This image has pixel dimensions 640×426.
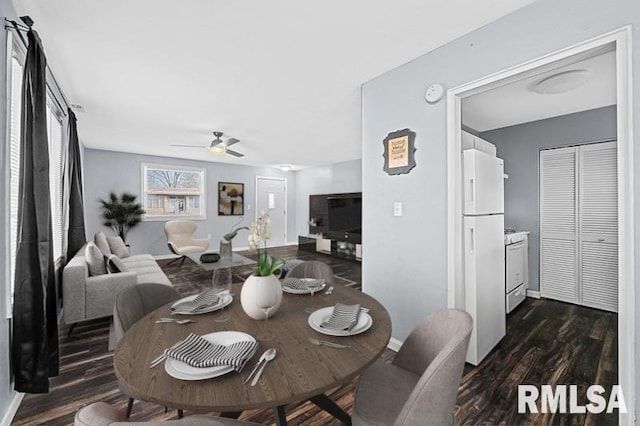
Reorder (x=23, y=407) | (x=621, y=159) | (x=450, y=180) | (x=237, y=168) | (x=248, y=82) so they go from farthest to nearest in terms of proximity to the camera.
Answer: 1. (x=237, y=168)
2. (x=248, y=82)
3. (x=450, y=180)
4. (x=23, y=407)
5. (x=621, y=159)

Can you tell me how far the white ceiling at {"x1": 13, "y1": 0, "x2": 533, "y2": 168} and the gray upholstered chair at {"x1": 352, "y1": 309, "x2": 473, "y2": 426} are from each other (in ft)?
6.07

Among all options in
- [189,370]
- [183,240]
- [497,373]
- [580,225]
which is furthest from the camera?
[183,240]

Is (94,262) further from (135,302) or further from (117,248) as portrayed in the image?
(135,302)

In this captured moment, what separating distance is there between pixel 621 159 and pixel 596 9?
0.80m

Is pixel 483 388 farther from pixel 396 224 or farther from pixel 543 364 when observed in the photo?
pixel 396 224

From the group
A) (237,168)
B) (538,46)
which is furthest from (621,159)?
(237,168)

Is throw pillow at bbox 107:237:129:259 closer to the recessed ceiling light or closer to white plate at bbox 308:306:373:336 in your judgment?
white plate at bbox 308:306:373:336

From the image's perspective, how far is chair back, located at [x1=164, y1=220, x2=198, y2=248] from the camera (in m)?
6.05

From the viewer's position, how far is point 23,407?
5.59ft

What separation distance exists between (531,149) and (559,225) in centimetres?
108

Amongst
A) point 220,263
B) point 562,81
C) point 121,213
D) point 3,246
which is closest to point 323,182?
point 220,263

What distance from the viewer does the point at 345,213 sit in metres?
6.97

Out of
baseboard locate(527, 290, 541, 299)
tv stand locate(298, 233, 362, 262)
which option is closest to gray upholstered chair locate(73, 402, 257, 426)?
baseboard locate(527, 290, 541, 299)

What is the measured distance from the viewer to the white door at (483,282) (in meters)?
2.12
